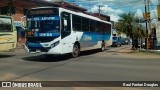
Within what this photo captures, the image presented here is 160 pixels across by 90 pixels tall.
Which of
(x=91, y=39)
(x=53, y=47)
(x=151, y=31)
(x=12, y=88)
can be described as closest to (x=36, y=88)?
(x=12, y=88)

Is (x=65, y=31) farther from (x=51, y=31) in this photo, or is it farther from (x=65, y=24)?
(x=51, y=31)

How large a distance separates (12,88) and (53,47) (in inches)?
352

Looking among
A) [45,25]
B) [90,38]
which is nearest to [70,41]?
[45,25]

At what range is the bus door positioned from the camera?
63.5ft

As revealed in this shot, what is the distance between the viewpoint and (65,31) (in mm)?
19641

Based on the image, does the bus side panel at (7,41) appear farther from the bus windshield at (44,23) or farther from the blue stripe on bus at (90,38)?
the blue stripe on bus at (90,38)

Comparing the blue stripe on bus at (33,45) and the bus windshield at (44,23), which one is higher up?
the bus windshield at (44,23)

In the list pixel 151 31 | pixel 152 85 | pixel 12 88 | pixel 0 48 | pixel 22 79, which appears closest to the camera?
pixel 12 88

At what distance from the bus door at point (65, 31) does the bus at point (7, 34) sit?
482cm

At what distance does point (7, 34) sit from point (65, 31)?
5.07 m

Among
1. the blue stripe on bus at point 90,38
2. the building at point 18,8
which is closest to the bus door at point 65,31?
the blue stripe on bus at point 90,38

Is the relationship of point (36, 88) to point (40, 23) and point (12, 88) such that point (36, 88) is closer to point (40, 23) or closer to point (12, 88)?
point (12, 88)

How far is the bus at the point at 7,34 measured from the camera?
870 inches

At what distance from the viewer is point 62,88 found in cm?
1003
